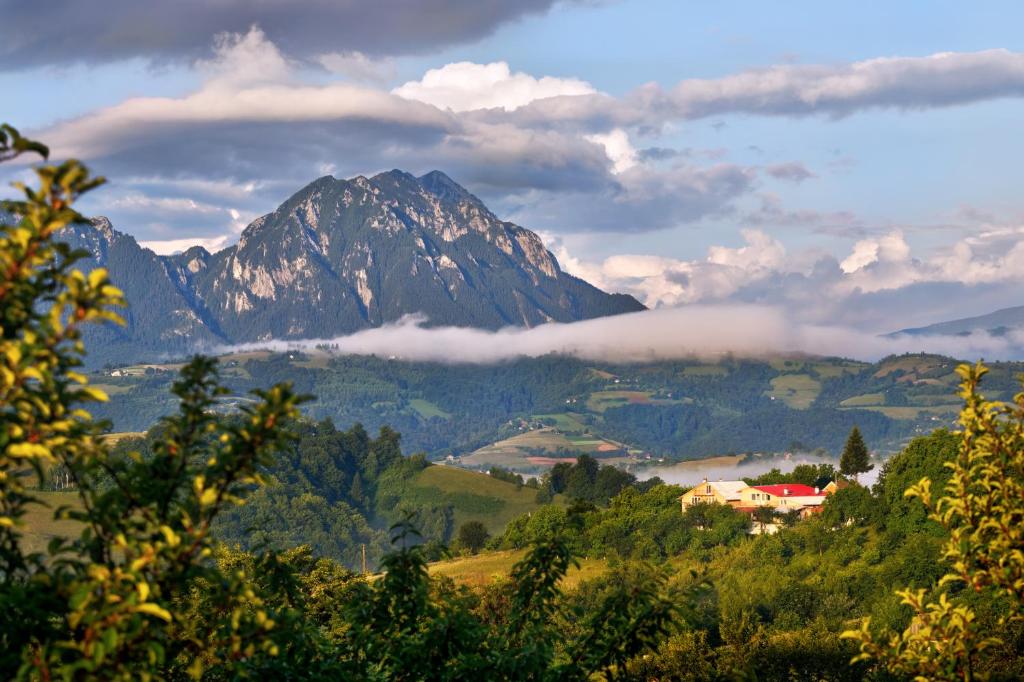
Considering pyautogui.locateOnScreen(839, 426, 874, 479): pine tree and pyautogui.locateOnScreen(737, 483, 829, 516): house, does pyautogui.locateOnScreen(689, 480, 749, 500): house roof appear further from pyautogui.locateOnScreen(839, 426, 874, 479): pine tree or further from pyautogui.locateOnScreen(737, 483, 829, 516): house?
pyautogui.locateOnScreen(839, 426, 874, 479): pine tree

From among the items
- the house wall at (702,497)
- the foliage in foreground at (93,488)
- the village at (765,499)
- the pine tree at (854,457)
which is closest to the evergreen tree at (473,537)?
the village at (765,499)

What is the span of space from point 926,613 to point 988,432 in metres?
2.26

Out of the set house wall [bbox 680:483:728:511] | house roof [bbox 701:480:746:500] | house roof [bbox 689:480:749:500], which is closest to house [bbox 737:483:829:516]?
house roof [bbox 701:480:746:500]

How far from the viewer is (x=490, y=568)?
464ft

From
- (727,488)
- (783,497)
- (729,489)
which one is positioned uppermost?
(727,488)

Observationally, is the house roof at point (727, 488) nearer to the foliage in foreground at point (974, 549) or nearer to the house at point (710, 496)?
the house at point (710, 496)

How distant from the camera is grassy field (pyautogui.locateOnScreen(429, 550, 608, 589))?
12162 cm

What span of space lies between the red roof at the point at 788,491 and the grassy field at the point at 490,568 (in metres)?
39.6

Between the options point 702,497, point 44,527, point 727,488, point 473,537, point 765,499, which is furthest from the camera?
point 44,527

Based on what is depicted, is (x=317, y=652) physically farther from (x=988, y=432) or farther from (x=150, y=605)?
(x=988, y=432)

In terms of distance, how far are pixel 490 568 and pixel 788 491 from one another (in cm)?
5464

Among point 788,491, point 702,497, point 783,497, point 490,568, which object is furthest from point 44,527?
point 788,491

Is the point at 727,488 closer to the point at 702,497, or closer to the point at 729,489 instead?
the point at 729,489

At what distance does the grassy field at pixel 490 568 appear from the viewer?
399 feet
